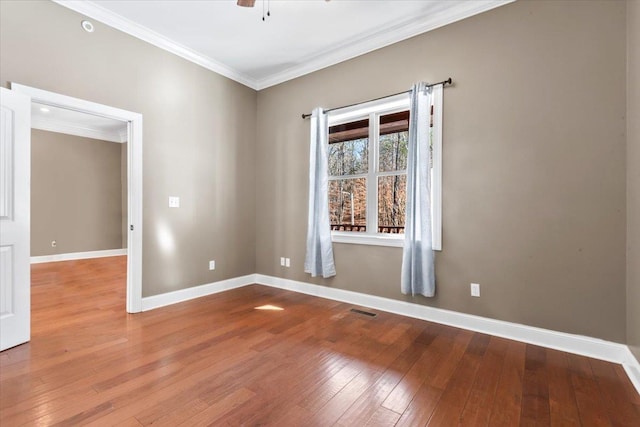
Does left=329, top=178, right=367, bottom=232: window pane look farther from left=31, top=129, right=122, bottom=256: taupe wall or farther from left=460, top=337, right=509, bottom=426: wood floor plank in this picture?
left=31, top=129, right=122, bottom=256: taupe wall

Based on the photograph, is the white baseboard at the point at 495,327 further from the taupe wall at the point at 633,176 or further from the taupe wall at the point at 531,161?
the taupe wall at the point at 633,176

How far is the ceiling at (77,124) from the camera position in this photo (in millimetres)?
5836

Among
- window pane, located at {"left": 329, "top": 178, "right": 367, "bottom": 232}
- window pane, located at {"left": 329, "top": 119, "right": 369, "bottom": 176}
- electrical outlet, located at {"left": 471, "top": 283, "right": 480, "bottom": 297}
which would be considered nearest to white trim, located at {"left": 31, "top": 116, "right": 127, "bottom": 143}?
window pane, located at {"left": 329, "top": 119, "right": 369, "bottom": 176}

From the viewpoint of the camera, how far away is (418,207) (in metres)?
2.94

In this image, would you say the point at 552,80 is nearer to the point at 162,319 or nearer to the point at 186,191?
the point at 186,191

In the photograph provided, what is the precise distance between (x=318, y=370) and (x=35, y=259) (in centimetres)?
711

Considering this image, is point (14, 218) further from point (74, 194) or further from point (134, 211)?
point (74, 194)

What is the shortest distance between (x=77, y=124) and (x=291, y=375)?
7585mm

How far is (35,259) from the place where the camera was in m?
6.10

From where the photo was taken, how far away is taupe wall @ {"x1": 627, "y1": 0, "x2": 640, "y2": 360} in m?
1.94

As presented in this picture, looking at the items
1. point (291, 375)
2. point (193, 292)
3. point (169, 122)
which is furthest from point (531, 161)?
point (193, 292)

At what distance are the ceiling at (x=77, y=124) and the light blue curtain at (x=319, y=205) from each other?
4.31 meters

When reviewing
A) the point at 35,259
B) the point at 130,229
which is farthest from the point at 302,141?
the point at 35,259

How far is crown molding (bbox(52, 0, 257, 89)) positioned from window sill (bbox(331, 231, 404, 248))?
8.74 ft
